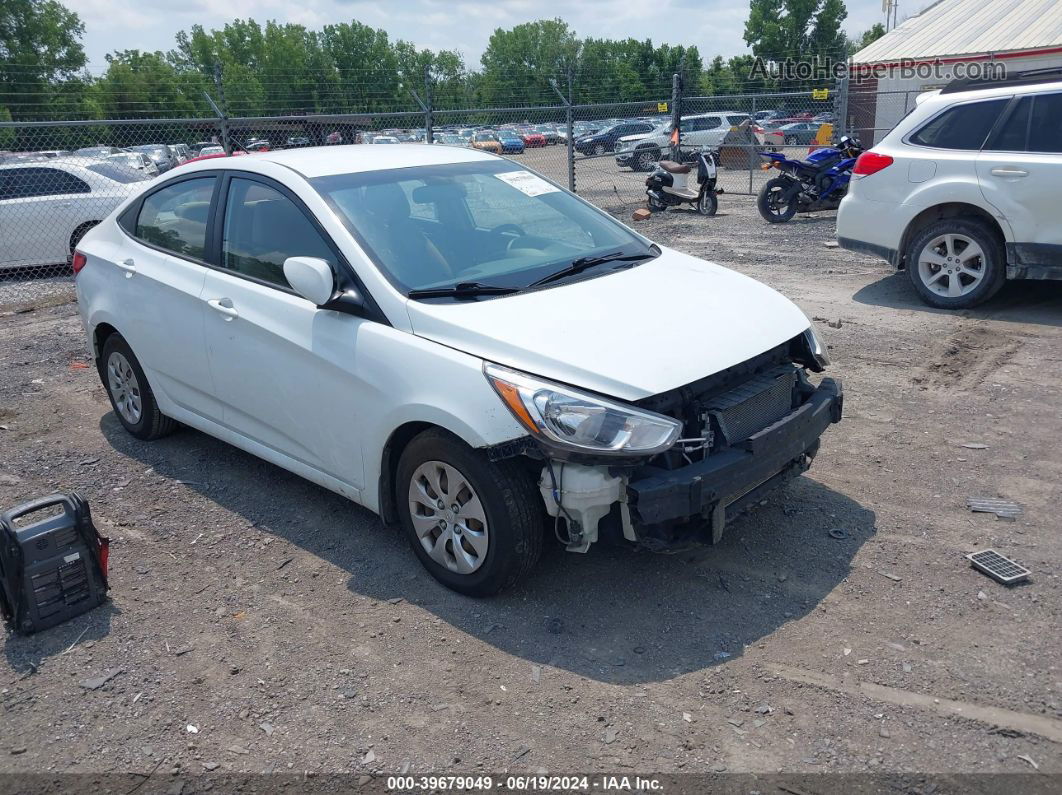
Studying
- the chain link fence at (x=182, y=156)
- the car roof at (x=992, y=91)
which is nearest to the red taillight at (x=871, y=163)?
the car roof at (x=992, y=91)

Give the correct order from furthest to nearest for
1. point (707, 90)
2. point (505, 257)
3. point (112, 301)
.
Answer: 1. point (707, 90)
2. point (112, 301)
3. point (505, 257)

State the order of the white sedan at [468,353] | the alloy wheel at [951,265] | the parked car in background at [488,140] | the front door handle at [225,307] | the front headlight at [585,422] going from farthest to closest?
the parked car in background at [488,140], the alloy wheel at [951,265], the front door handle at [225,307], the white sedan at [468,353], the front headlight at [585,422]

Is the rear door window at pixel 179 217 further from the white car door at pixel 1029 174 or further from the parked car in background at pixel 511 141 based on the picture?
the parked car in background at pixel 511 141

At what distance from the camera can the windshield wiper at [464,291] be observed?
3.76 metres

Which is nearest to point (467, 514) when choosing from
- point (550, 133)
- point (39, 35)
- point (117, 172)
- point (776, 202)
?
point (776, 202)

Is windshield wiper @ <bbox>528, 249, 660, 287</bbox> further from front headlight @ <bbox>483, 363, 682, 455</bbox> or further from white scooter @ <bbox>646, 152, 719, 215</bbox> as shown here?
white scooter @ <bbox>646, 152, 719, 215</bbox>

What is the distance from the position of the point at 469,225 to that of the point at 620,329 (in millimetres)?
1150

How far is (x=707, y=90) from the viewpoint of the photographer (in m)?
46.3

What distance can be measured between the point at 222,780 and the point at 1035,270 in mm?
6978

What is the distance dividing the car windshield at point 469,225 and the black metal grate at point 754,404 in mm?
993

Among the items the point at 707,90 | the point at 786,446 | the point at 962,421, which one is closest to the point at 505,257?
the point at 786,446

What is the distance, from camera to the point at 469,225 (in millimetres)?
4316

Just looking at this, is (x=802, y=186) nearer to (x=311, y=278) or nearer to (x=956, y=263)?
(x=956, y=263)

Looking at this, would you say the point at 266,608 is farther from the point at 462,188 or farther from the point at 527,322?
the point at 462,188
